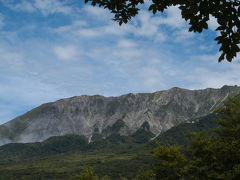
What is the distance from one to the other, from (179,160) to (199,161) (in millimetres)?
3694

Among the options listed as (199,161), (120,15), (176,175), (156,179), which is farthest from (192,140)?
(120,15)

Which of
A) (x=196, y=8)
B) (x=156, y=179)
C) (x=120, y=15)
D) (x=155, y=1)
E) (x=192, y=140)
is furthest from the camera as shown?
(x=156, y=179)

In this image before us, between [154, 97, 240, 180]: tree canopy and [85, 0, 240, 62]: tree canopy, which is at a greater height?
[85, 0, 240, 62]: tree canopy

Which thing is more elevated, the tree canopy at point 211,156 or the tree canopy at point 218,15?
the tree canopy at point 218,15

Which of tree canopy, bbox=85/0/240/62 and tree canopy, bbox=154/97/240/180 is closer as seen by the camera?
tree canopy, bbox=85/0/240/62

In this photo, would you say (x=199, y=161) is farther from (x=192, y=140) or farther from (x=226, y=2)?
(x=226, y=2)

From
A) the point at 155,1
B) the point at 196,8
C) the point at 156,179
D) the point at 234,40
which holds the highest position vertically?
the point at 155,1

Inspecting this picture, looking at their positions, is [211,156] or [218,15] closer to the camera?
[218,15]

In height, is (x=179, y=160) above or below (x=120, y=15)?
below

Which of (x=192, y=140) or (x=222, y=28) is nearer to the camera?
(x=222, y=28)

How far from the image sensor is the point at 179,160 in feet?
124

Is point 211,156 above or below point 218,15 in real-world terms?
below

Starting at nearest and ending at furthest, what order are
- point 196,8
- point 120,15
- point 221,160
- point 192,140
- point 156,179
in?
point 196,8 → point 120,15 → point 221,160 → point 192,140 → point 156,179

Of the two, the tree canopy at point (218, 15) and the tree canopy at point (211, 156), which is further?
the tree canopy at point (211, 156)
